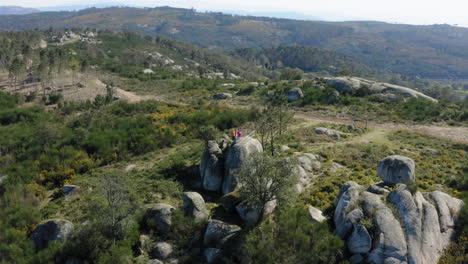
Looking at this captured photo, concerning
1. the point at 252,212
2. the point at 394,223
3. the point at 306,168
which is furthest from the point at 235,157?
the point at 394,223

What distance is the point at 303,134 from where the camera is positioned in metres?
50.0

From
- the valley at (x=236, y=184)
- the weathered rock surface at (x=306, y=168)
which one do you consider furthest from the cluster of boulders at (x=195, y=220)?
the weathered rock surface at (x=306, y=168)

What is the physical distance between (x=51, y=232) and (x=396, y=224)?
28.6m

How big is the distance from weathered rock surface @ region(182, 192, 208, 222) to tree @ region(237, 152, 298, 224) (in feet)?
15.7

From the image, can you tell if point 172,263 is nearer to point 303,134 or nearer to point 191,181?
point 191,181

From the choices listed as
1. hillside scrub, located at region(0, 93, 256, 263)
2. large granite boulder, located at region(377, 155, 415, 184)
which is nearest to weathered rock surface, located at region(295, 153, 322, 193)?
large granite boulder, located at region(377, 155, 415, 184)

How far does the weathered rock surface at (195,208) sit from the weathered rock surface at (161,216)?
5.28ft

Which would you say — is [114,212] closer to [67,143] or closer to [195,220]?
[195,220]

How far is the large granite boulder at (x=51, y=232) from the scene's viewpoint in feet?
79.4

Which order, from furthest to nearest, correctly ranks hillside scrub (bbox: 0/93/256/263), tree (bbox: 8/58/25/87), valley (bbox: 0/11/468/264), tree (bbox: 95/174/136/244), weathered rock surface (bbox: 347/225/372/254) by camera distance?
tree (bbox: 8/58/25/87) → hillside scrub (bbox: 0/93/256/263) → tree (bbox: 95/174/136/244) → valley (bbox: 0/11/468/264) → weathered rock surface (bbox: 347/225/372/254)

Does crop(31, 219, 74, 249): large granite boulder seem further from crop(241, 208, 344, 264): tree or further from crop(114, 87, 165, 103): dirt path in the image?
crop(114, 87, 165, 103): dirt path

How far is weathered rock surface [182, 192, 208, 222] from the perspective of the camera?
2611 cm

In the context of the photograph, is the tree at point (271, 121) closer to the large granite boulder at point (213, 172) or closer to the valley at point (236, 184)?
the valley at point (236, 184)

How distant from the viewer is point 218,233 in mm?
23734
